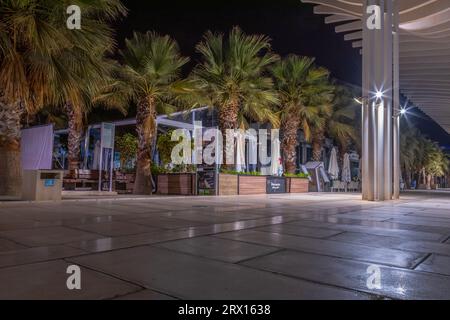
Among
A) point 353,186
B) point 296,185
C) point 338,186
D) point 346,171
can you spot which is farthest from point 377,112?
point 353,186

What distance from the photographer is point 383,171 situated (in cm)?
1283

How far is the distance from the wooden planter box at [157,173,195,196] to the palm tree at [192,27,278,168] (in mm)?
2253

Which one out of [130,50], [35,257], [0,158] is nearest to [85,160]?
[130,50]

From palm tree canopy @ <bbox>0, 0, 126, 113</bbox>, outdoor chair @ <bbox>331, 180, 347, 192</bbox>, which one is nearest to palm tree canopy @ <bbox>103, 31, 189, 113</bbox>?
palm tree canopy @ <bbox>0, 0, 126, 113</bbox>

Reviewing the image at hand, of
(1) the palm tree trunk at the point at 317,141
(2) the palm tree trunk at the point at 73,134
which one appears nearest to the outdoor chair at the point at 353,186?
(1) the palm tree trunk at the point at 317,141

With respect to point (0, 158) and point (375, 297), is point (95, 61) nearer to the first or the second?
point (0, 158)

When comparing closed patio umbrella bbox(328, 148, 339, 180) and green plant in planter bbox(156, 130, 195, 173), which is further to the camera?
closed patio umbrella bbox(328, 148, 339, 180)

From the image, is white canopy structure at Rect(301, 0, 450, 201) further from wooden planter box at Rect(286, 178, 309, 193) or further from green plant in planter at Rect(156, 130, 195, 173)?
green plant in planter at Rect(156, 130, 195, 173)

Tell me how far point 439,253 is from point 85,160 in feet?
61.8

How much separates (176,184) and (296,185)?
7892mm

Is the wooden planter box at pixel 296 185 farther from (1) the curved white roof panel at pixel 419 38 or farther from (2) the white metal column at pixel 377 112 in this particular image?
(1) the curved white roof panel at pixel 419 38

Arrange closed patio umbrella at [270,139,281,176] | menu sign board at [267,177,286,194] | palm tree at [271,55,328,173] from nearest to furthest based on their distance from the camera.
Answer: menu sign board at [267,177,286,194] < palm tree at [271,55,328,173] < closed patio umbrella at [270,139,281,176]

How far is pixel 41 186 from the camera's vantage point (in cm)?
940

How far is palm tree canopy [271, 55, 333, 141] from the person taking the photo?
1959 cm
